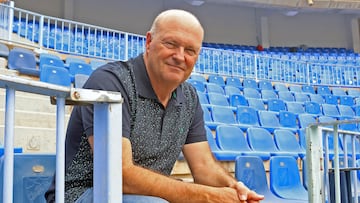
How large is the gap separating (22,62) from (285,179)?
3578 mm

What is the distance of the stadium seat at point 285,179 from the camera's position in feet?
9.66

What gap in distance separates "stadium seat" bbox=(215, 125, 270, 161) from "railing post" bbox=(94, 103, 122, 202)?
9.14 ft

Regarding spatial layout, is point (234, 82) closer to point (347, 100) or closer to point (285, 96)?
point (285, 96)

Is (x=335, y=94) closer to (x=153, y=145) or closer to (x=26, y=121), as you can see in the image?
(x=26, y=121)

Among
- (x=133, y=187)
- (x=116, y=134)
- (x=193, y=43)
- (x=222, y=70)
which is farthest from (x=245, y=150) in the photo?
(x=222, y=70)

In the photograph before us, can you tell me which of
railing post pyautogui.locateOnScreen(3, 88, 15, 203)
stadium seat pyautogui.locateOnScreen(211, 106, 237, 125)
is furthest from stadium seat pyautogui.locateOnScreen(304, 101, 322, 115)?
railing post pyautogui.locateOnScreen(3, 88, 15, 203)

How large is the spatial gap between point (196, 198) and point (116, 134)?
0.44 meters

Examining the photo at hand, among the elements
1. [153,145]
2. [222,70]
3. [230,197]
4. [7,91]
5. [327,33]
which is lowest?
[230,197]

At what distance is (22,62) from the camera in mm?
5164

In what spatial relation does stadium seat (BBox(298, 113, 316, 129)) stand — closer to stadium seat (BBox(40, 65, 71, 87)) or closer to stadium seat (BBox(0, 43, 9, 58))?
stadium seat (BBox(40, 65, 71, 87))

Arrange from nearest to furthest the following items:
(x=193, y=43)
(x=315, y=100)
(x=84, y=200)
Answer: (x=84, y=200), (x=193, y=43), (x=315, y=100)

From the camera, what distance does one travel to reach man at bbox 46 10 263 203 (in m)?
1.26

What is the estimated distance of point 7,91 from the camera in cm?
88

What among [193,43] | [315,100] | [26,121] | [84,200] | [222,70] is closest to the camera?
[84,200]
